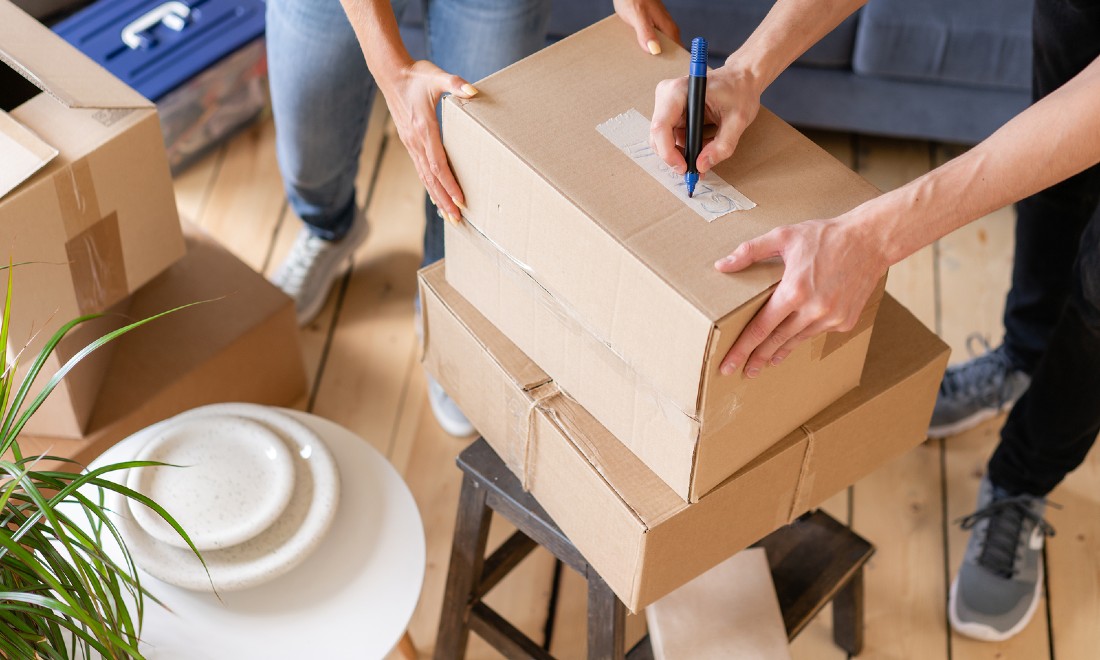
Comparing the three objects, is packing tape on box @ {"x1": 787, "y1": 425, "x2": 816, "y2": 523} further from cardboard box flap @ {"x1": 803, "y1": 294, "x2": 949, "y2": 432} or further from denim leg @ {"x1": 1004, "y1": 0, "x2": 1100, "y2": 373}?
denim leg @ {"x1": 1004, "y1": 0, "x2": 1100, "y2": 373}

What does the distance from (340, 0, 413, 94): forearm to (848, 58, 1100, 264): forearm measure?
0.55 meters

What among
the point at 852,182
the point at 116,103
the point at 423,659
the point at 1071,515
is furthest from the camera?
the point at 1071,515

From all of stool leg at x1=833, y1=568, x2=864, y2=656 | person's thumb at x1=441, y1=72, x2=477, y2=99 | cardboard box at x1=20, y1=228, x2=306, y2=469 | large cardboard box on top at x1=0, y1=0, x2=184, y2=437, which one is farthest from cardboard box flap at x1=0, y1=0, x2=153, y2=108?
stool leg at x1=833, y1=568, x2=864, y2=656

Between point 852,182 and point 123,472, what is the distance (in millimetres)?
820

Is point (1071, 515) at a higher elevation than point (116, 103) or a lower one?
lower

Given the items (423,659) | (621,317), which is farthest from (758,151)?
(423,659)

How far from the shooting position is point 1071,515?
1734mm

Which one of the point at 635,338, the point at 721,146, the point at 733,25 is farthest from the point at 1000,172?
the point at 733,25

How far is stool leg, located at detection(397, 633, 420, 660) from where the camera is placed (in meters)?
1.49

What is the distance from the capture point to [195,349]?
163 cm

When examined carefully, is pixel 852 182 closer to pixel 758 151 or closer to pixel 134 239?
pixel 758 151

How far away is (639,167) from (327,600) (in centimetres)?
57

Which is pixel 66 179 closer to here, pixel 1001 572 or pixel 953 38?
pixel 1001 572

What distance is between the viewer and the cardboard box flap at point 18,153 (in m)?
1.21
